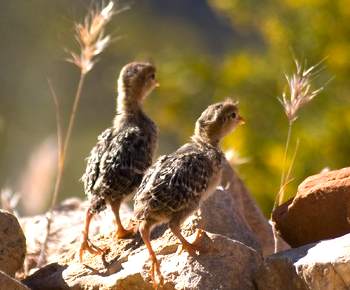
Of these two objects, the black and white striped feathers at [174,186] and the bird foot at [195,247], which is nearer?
the bird foot at [195,247]

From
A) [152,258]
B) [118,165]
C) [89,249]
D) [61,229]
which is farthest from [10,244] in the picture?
[61,229]

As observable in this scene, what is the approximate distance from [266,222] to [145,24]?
43693mm

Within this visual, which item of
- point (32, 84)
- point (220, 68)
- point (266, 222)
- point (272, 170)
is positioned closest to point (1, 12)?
point (32, 84)

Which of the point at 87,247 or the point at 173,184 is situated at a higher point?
the point at 173,184

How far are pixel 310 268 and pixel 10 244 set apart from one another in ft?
7.01

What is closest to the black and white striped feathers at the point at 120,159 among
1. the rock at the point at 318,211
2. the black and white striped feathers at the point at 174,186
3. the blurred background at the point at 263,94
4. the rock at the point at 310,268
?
the black and white striped feathers at the point at 174,186

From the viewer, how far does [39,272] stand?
812 centimetres

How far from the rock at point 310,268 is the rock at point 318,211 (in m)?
0.54

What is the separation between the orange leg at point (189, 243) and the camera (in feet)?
24.1

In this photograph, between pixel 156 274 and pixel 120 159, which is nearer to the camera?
pixel 156 274

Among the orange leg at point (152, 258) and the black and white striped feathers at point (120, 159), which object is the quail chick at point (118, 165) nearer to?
the black and white striped feathers at point (120, 159)

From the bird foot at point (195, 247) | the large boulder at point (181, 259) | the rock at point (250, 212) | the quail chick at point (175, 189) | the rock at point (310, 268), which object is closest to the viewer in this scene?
the rock at point (310, 268)

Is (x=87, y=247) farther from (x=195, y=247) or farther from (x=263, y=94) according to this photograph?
(x=263, y=94)

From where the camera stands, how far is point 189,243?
7.43 metres
